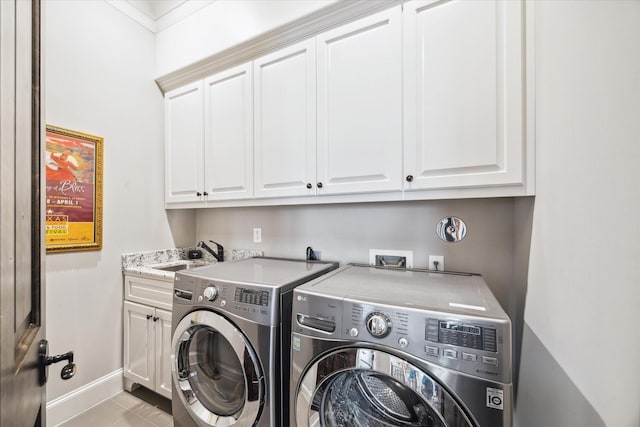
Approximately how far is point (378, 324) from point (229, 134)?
63.5 inches

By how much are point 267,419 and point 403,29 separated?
191 cm

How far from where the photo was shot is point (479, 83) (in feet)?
3.85

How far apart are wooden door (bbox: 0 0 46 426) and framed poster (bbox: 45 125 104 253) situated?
4.53 ft

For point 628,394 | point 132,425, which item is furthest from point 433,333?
point 132,425

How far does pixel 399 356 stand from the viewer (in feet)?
2.77

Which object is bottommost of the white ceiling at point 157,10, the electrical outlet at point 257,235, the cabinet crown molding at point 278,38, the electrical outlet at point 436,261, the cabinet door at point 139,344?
the cabinet door at point 139,344

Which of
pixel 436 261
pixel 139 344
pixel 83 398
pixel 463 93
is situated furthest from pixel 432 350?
pixel 83 398

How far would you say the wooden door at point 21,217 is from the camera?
440 millimetres

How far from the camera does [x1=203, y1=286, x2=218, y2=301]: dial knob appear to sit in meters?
1.26

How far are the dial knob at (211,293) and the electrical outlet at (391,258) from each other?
945 millimetres

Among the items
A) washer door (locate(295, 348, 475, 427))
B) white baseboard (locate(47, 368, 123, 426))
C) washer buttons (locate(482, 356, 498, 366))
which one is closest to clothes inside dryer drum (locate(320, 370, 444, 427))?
washer door (locate(295, 348, 475, 427))

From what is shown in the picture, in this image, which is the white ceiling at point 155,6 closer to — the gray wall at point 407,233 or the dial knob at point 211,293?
the gray wall at point 407,233

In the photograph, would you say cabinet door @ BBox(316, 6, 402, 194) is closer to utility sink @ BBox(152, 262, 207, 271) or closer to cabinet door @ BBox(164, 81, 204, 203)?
cabinet door @ BBox(164, 81, 204, 203)

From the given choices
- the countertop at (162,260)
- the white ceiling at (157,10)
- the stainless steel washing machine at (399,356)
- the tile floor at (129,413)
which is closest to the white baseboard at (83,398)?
the tile floor at (129,413)
